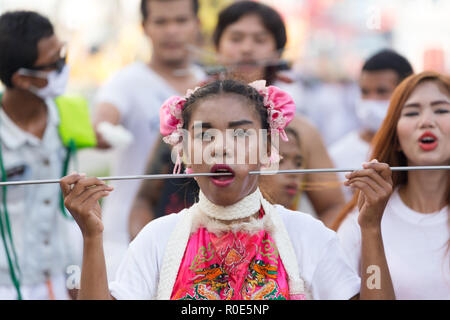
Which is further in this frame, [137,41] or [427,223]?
[137,41]

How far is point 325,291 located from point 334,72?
7746 mm

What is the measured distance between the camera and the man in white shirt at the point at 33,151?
3.60 m

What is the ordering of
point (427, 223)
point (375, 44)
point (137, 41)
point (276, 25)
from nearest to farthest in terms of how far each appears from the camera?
point (427, 223) < point (276, 25) < point (137, 41) < point (375, 44)

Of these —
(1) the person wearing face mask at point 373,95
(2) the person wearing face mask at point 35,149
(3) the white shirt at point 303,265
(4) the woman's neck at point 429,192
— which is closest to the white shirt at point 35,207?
(2) the person wearing face mask at point 35,149

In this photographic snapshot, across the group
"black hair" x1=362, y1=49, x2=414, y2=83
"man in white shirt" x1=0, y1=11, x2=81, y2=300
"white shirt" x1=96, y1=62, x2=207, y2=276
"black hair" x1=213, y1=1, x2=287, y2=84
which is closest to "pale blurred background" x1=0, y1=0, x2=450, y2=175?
"white shirt" x1=96, y1=62, x2=207, y2=276

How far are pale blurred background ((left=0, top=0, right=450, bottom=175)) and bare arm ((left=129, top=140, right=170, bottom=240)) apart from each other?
7.99 ft

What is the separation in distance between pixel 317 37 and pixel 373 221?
10006 mm

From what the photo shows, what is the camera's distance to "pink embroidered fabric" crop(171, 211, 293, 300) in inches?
93.0

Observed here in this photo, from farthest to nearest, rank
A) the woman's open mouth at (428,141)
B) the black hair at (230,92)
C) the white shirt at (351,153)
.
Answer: the white shirt at (351,153) < the woman's open mouth at (428,141) < the black hair at (230,92)

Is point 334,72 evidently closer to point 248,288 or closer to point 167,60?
point 167,60

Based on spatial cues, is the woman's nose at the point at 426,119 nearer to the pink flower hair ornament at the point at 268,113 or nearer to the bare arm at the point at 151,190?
the pink flower hair ornament at the point at 268,113

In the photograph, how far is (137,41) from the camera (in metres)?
8.90
